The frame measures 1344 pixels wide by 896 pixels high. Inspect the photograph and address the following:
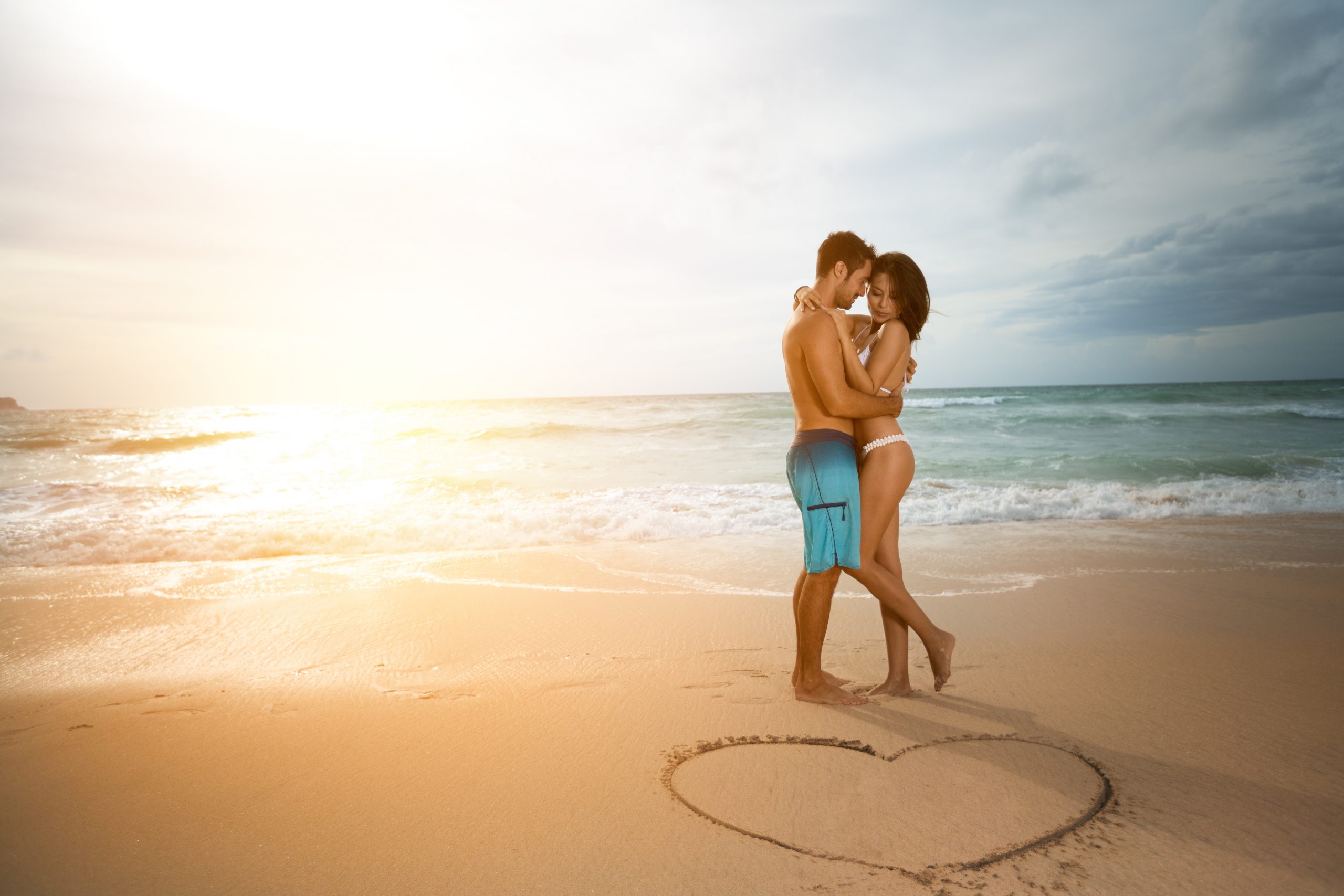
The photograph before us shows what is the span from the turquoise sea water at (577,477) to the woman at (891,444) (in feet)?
17.3

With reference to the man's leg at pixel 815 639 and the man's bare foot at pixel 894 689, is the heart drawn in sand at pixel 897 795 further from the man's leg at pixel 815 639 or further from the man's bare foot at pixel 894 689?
the man's bare foot at pixel 894 689

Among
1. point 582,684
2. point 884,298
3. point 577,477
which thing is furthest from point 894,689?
point 577,477

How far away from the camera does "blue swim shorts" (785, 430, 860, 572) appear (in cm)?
341

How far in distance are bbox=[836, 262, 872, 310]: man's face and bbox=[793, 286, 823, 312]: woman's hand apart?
0.13m

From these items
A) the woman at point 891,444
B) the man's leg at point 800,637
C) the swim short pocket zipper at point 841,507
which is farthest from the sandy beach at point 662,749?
the swim short pocket zipper at point 841,507

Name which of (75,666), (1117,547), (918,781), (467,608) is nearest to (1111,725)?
(918,781)

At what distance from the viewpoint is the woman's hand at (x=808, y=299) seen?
11.4 ft

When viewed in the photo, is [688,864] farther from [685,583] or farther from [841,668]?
[685,583]

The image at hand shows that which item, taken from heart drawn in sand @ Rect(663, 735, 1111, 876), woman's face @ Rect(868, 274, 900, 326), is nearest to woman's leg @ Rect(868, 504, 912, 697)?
heart drawn in sand @ Rect(663, 735, 1111, 876)

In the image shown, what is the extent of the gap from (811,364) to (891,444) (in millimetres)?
643

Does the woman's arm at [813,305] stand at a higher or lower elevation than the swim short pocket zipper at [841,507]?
higher

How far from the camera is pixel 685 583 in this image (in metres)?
6.29

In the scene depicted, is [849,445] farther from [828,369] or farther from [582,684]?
[582,684]

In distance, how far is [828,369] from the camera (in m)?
3.35
